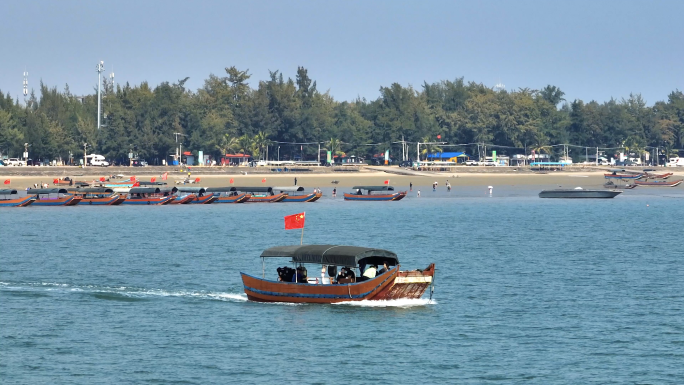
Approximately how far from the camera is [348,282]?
138ft

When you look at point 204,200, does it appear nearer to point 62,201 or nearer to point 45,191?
point 62,201

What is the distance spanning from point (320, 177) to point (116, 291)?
11794cm

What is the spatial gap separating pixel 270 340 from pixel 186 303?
909 centimetres

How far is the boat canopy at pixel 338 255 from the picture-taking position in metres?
41.1

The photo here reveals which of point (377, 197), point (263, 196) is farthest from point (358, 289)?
point (377, 197)

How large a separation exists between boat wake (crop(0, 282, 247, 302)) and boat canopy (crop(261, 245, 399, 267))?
15.3 feet

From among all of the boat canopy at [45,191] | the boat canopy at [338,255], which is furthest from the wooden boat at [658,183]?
the boat canopy at [338,255]

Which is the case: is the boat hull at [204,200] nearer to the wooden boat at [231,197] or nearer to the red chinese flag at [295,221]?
the wooden boat at [231,197]

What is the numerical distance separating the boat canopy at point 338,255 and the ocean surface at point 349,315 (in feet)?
7.08

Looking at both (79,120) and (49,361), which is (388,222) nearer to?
(49,361)

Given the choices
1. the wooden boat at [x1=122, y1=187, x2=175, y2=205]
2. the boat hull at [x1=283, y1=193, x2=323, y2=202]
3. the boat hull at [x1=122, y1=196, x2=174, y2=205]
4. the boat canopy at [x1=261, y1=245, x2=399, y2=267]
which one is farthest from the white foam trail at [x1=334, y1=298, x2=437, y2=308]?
the wooden boat at [x1=122, y1=187, x2=175, y2=205]

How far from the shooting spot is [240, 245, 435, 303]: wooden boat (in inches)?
1626

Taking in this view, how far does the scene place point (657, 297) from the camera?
1828 inches

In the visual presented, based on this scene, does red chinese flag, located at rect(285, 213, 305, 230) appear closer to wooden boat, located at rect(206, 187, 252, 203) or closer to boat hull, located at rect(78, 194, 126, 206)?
wooden boat, located at rect(206, 187, 252, 203)
